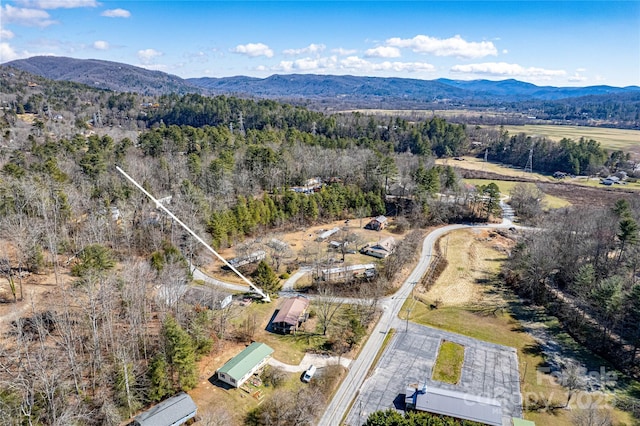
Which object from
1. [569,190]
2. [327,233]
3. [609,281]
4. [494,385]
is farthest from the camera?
[569,190]

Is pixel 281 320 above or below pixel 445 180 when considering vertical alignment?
below

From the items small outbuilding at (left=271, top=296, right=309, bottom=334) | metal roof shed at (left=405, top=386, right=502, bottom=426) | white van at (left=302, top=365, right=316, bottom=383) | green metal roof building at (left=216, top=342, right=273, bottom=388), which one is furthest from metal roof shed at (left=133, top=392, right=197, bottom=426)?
metal roof shed at (left=405, top=386, right=502, bottom=426)

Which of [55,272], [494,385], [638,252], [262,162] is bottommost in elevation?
[494,385]

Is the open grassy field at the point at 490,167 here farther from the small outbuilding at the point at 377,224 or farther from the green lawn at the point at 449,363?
the green lawn at the point at 449,363

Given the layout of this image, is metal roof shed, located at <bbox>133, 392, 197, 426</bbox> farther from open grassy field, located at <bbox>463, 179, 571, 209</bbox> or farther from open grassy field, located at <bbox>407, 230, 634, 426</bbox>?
open grassy field, located at <bbox>463, 179, 571, 209</bbox>

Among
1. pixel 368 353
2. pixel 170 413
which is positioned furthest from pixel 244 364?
pixel 368 353

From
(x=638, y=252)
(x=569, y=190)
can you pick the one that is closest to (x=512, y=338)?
(x=638, y=252)

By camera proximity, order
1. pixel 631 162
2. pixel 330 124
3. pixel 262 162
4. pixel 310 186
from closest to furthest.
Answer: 1. pixel 262 162
2. pixel 310 186
3. pixel 631 162
4. pixel 330 124

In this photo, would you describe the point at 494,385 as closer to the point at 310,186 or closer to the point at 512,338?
the point at 512,338
